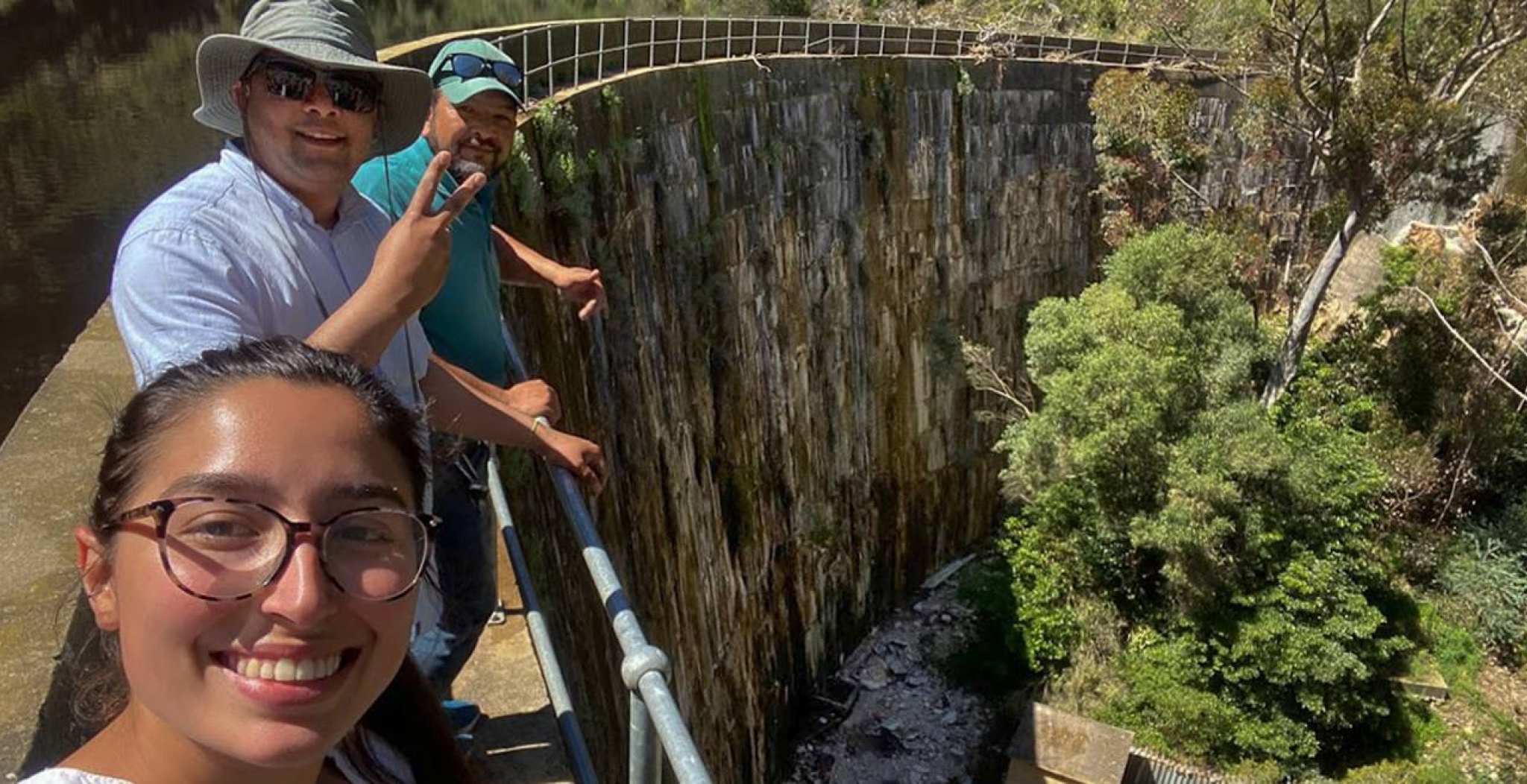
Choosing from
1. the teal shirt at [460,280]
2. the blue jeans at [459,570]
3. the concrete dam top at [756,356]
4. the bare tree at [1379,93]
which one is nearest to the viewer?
the blue jeans at [459,570]

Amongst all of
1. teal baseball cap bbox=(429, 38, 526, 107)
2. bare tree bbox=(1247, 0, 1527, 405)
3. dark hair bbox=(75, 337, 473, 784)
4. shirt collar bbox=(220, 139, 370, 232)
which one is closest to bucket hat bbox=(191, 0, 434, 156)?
shirt collar bbox=(220, 139, 370, 232)

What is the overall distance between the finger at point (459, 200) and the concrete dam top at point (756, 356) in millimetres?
1334

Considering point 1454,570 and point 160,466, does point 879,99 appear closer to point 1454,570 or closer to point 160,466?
point 1454,570

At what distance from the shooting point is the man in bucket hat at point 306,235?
1.89 metres

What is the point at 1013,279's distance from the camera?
17.1 meters

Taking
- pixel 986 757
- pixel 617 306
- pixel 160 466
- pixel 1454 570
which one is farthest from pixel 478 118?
pixel 1454 570

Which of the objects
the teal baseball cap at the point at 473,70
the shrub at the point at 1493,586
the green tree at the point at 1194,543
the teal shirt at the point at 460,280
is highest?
the teal baseball cap at the point at 473,70

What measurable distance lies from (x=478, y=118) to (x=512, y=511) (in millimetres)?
1584

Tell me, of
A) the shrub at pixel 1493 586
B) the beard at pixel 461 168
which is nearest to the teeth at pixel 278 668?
the beard at pixel 461 168

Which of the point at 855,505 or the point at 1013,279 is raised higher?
the point at 1013,279

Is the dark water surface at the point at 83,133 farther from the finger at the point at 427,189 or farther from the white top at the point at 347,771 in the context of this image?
the white top at the point at 347,771

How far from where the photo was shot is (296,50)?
218cm

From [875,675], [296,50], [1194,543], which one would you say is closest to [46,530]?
[296,50]

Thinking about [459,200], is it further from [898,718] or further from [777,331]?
[898,718]
